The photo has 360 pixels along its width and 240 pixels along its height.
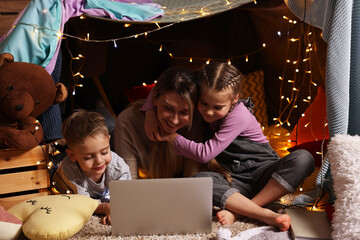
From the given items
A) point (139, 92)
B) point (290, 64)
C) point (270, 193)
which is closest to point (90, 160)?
point (270, 193)

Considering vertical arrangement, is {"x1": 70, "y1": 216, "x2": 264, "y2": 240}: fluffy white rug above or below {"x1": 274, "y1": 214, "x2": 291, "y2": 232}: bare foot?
below

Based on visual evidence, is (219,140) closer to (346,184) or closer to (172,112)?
(172,112)

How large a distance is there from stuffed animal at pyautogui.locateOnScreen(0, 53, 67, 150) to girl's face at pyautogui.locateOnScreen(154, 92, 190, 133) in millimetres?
433

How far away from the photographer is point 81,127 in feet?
4.51

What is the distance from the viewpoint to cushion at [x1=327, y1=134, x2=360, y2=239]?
1.09 m

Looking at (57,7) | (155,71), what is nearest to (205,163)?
(57,7)

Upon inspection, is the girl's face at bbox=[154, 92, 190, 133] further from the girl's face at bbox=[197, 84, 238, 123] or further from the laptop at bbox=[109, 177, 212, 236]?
the laptop at bbox=[109, 177, 212, 236]

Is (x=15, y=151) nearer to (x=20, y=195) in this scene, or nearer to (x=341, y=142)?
(x=20, y=195)

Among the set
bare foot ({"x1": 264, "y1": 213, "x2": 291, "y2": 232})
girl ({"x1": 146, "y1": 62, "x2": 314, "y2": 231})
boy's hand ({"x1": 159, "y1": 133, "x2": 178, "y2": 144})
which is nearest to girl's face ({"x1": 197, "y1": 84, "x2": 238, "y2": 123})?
girl ({"x1": 146, "y1": 62, "x2": 314, "y2": 231})

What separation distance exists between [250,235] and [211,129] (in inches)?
17.7

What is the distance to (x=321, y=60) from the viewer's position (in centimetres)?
148

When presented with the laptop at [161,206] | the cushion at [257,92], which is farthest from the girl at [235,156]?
the cushion at [257,92]

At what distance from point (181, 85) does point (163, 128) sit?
17cm

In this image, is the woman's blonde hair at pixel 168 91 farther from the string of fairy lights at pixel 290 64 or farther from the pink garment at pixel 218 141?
the string of fairy lights at pixel 290 64
